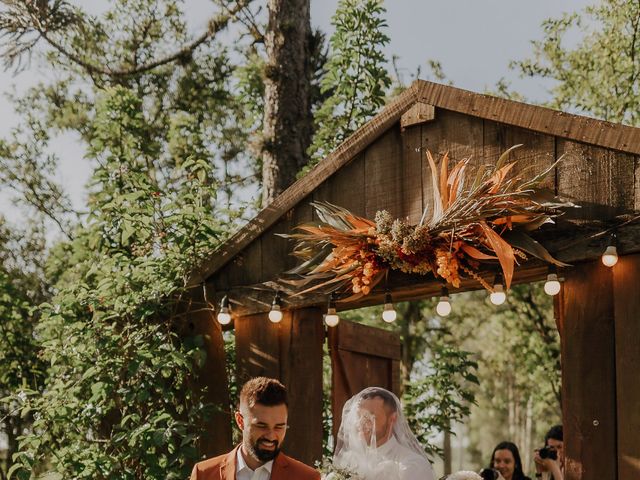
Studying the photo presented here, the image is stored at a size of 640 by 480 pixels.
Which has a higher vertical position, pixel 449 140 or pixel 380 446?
pixel 449 140

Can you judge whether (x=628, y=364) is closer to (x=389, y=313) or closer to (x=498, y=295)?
(x=498, y=295)

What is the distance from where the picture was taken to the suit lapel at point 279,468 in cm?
444

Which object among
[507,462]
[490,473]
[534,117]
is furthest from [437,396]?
[534,117]

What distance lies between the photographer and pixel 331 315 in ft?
22.7

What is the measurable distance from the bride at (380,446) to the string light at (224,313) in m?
1.91

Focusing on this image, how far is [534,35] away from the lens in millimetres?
15805

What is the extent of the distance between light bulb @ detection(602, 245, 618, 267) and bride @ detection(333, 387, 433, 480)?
1427mm

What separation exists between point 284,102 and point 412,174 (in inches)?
177

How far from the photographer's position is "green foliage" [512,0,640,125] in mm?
13898

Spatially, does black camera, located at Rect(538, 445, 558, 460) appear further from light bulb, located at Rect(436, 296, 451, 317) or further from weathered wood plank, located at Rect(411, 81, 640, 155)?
weathered wood plank, located at Rect(411, 81, 640, 155)

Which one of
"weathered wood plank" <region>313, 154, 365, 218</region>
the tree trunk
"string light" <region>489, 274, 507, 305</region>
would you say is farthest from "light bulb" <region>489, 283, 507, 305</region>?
the tree trunk

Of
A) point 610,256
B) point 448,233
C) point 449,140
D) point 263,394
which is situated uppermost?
point 449,140

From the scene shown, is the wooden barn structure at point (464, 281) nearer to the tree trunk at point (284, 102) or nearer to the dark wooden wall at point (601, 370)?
the dark wooden wall at point (601, 370)

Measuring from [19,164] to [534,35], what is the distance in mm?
8556
